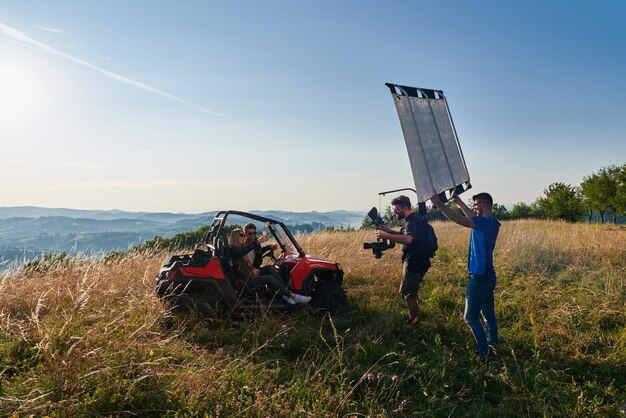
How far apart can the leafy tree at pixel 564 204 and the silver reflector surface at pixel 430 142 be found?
45415 mm

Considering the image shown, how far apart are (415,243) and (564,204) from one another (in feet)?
154

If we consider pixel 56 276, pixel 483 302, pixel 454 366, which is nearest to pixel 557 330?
pixel 483 302

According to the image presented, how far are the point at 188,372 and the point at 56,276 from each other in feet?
17.1

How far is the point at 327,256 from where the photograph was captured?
1055 cm

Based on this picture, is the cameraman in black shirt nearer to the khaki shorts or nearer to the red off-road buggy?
the khaki shorts

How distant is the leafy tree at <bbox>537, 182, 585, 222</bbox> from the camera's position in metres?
44.0

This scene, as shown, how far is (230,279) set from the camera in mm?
5965

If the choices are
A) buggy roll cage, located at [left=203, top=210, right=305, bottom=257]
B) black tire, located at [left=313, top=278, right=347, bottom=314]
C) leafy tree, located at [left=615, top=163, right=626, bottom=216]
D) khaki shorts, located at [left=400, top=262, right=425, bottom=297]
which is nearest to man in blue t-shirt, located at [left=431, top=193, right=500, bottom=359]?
khaki shorts, located at [left=400, top=262, right=425, bottom=297]

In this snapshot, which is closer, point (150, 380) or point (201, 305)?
point (150, 380)

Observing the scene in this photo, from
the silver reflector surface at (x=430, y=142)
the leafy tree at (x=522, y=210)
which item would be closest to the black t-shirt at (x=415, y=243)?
the silver reflector surface at (x=430, y=142)

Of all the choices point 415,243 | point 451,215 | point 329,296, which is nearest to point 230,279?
point 329,296

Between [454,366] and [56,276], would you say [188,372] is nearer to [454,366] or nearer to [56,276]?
[454,366]

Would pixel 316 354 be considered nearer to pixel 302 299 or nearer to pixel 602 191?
pixel 302 299

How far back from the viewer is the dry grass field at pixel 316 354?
11.0 ft
